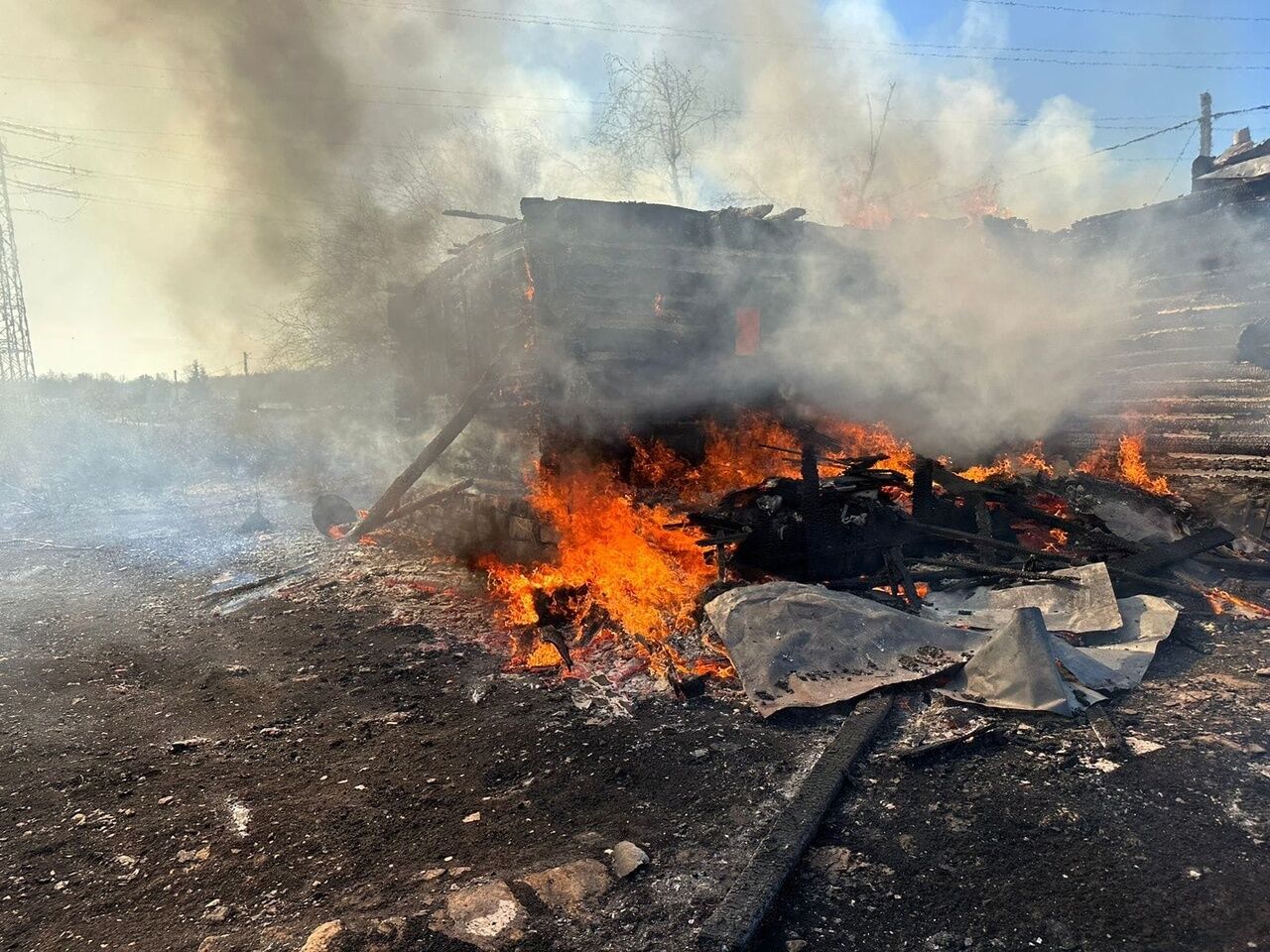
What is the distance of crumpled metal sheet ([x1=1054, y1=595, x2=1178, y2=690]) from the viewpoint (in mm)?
4465

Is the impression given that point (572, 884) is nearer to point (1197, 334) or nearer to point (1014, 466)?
point (1014, 466)

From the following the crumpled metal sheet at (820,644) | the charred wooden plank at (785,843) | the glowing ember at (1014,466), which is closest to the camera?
the charred wooden plank at (785,843)

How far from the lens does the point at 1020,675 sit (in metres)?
4.15

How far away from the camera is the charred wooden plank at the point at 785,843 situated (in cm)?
253

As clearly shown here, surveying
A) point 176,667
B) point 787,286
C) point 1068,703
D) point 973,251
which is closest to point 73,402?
point 176,667

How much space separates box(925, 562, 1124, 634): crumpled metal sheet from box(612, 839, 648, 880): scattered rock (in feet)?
11.4

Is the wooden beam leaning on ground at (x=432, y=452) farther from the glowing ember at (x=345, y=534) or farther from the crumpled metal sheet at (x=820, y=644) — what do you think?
the crumpled metal sheet at (x=820, y=644)

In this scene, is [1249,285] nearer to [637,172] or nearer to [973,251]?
[973,251]

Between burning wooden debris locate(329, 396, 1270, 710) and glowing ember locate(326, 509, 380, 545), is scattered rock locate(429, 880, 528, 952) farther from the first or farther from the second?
glowing ember locate(326, 509, 380, 545)

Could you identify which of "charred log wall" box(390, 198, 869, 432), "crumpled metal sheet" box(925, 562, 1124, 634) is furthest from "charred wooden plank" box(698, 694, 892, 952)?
"charred log wall" box(390, 198, 869, 432)

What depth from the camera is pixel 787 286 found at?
337 inches

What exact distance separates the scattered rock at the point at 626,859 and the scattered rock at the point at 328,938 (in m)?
1.07

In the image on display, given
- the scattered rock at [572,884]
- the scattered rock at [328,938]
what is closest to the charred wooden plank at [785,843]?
the scattered rock at [572,884]

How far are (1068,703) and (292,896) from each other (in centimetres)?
418
